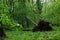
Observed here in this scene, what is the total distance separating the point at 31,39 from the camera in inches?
461

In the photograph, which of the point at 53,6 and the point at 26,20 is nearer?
the point at 53,6

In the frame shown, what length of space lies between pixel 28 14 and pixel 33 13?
40.3 inches

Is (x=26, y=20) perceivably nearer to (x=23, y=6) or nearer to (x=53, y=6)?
(x=23, y=6)

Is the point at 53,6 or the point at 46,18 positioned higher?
the point at 53,6

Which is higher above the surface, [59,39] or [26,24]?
[59,39]

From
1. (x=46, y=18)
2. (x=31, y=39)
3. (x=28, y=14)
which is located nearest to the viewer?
(x=31, y=39)

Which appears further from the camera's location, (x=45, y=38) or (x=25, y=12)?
(x=25, y=12)

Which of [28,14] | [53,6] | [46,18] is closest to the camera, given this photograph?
[53,6]

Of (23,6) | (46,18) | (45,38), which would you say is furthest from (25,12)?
(45,38)

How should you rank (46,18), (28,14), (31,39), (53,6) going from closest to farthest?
(31,39) → (53,6) → (46,18) → (28,14)

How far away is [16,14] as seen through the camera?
24219 mm

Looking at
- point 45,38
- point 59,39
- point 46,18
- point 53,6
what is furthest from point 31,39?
point 46,18

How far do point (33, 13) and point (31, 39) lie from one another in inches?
579

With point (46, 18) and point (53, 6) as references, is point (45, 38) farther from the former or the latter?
point (46, 18)
